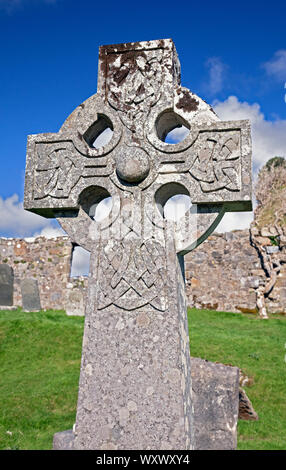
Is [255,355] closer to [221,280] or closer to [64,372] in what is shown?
[64,372]

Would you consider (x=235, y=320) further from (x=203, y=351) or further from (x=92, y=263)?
(x=92, y=263)

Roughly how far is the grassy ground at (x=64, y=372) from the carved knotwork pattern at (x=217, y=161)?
132 inches

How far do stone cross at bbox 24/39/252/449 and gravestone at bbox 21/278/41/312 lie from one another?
1177 centimetres

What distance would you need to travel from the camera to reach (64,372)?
26.7 ft

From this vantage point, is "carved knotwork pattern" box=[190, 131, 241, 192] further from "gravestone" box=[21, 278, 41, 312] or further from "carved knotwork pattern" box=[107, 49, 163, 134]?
"gravestone" box=[21, 278, 41, 312]

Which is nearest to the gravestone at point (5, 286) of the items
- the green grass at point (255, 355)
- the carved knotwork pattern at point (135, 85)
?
the green grass at point (255, 355)

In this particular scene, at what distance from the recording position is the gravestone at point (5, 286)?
15.5 m

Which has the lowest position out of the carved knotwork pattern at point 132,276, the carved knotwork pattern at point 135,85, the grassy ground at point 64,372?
the grassy ground at point 64,372

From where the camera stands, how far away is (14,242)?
19594mm

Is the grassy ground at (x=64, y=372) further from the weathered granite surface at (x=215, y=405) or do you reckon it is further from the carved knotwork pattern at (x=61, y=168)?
the carved knotwork pattern at (x=61, y=168)

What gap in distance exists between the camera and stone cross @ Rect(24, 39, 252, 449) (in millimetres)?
3076

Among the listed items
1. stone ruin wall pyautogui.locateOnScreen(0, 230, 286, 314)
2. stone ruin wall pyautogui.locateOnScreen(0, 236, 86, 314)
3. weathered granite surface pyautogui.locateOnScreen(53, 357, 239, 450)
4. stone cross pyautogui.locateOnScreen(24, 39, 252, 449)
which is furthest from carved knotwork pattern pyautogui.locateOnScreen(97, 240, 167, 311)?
stone ruin wall pyautogui.locateOnScreen(0, 236, 86, 314)

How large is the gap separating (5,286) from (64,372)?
823 centimetres

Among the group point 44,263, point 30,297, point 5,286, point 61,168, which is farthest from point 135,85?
point 44,263
